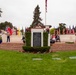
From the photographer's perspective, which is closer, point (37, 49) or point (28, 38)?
point (37, 49)

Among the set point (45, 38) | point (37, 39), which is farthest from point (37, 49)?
point (45, 38)

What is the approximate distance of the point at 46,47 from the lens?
24.5m

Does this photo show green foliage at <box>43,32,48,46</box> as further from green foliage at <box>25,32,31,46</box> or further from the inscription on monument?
green foliage at <box>25,32,31,46</box>

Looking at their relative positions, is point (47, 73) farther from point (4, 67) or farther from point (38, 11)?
point (38, 11)

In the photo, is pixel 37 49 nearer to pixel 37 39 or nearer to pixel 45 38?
pixel 37 39

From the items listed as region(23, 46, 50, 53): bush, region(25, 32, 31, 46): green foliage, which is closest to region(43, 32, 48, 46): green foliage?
region(25, 32, 31, 46): green foliage

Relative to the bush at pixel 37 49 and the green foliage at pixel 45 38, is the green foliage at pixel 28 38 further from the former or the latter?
the bush at pixel 37 49

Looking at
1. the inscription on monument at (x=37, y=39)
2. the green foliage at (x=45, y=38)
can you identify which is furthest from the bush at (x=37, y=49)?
the green foliage at (x=45, y=38)

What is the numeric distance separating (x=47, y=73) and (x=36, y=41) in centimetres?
1368

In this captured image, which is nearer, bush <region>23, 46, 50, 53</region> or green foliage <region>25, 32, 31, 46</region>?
bush <region>23, 46, 50, 53</region>

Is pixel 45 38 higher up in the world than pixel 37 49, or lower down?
higher up

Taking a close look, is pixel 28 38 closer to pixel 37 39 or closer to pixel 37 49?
pixel 37 39

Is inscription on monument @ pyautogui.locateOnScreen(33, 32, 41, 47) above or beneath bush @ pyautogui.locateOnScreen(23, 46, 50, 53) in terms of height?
above

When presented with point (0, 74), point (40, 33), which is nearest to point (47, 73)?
point (0, 74)
